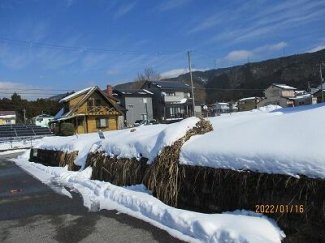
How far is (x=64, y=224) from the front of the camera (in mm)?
5992

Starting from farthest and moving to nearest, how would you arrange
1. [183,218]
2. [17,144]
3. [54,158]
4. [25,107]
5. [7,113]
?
[25,107]
[7,113]
[17,144]
[54,158]
[183,218]

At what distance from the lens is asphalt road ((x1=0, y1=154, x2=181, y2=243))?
517 centimetres

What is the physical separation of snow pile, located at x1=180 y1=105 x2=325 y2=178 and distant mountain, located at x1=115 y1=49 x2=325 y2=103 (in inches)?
3621

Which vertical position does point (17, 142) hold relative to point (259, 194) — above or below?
below

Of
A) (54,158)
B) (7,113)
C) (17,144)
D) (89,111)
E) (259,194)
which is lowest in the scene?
(17,144)

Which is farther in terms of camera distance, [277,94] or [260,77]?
[260,77]

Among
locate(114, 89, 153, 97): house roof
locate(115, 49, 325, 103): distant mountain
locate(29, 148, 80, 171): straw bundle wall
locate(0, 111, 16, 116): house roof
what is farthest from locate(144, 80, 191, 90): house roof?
locate(29, 148, 80, 171): straw bundle wall

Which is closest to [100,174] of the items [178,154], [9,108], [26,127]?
[178,154]

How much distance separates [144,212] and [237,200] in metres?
1.85

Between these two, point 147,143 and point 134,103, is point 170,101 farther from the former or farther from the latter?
point 147,143

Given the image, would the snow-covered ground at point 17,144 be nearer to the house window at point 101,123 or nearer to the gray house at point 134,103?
the house window at point 101,123

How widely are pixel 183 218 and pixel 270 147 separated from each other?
1618 mm

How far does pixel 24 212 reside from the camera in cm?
719

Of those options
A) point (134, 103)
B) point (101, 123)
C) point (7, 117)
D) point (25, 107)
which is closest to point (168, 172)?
point (101, 123)
